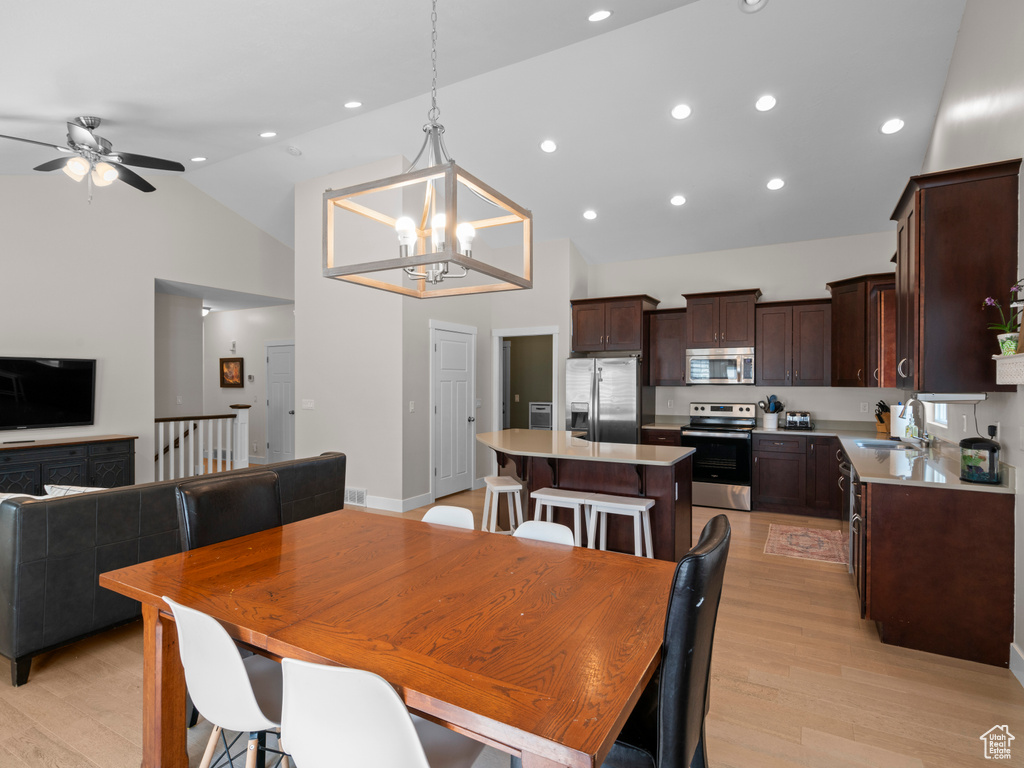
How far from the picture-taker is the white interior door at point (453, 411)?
574cm

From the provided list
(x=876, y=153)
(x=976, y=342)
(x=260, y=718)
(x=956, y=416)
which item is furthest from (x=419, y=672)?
(x=876, y=153)

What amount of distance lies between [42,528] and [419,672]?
7.16 ft

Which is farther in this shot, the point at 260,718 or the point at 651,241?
the point at 651,241

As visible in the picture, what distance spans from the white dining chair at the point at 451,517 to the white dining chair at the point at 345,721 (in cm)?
123

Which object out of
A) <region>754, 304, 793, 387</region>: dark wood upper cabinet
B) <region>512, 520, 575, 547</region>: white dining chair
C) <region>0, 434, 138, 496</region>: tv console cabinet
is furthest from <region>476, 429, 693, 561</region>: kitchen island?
<region>0, 434, 138, 496</region>: tv console cabinet

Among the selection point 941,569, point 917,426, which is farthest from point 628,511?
point 917,426

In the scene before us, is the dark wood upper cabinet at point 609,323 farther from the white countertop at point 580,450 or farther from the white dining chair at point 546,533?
the white dining chair at point 546,533

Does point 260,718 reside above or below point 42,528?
below

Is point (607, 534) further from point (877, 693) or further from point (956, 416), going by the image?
point (956, 416)

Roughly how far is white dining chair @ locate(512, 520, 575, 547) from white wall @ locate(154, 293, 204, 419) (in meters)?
6.28

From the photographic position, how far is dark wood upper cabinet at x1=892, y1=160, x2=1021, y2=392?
7.99 feet

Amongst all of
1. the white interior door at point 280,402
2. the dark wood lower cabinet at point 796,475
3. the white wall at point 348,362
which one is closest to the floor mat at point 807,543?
the dark wood lower cabinet at point 796,475

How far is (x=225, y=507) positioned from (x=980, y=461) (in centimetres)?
342

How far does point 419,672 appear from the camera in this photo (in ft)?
3.49
